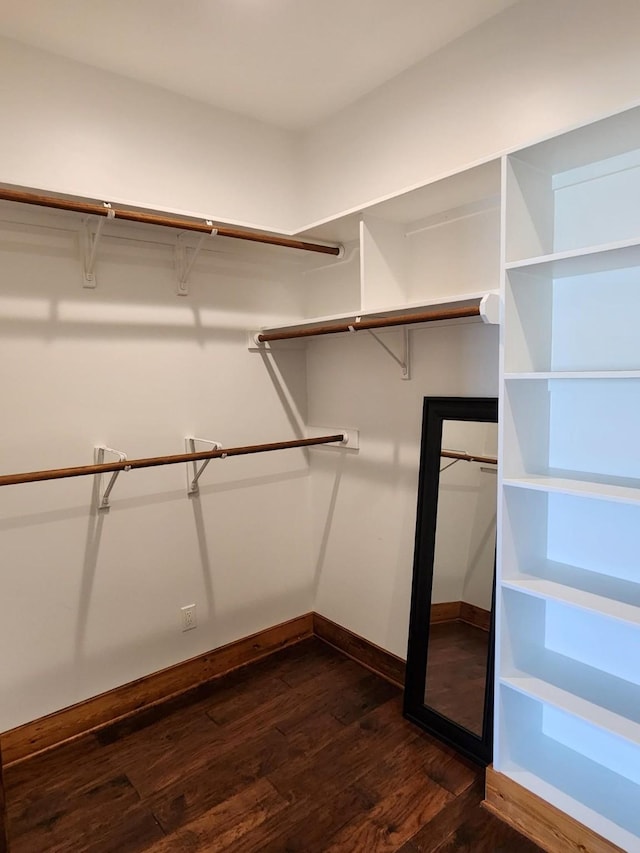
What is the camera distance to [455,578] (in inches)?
82.9

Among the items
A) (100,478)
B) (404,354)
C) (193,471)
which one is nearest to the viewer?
(100,478)

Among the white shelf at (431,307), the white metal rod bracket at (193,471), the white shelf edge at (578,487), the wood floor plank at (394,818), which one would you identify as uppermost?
the white shelf at (431,307)

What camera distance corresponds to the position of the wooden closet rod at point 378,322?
5.52 feet

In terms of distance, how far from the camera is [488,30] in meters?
1.87

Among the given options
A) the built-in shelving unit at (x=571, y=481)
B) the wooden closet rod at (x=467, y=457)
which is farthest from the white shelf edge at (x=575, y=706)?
the wooden closet rod at (x=467, y=457)

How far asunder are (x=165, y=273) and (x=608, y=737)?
7.80ft

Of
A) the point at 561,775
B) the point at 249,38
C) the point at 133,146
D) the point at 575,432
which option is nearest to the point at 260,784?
the point at 561,775

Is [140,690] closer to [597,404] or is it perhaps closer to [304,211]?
[597,404]

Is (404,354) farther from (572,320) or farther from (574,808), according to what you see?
(574,808)

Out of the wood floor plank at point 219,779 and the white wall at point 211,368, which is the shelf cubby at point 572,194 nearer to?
the white wall at point 211,368

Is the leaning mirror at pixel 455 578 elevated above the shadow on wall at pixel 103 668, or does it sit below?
above

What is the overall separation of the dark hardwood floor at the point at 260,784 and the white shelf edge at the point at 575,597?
779 millimetres

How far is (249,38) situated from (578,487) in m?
1.91

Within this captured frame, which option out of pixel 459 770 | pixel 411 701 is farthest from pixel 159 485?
pixel 459 770
